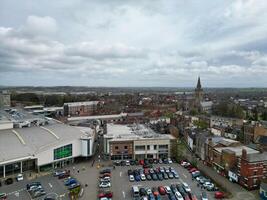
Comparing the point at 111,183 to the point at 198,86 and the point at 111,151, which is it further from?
the point at 198,86

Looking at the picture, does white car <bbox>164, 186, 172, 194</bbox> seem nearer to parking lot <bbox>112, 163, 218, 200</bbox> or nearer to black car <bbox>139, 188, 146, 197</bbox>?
parking lot <bbox>112, 163, 218, 200</bbox>

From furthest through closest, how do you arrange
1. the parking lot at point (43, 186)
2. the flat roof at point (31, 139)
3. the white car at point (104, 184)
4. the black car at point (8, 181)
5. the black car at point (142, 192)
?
the flat roof at point (31, 139), the black car at point (8, 181), the white car at point (104, 184), the parking lot at point (43, 186), the black car at point (142, 192)

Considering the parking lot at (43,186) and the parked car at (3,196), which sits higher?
the parked car at (3,196)

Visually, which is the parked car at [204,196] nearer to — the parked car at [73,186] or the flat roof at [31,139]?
the parked car at [73,186]

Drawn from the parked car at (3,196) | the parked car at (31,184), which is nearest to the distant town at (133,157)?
the parked car at (3,196)

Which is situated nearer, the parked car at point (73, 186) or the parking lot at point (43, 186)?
the parking lot at point (43, 186)

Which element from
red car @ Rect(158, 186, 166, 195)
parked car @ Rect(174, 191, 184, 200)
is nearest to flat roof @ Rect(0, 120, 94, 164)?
red car @ Rect(158, 186, 166, 195)

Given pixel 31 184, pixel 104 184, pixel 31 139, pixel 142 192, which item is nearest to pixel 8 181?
pixel 31 184

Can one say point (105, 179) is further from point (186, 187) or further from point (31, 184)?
point (186, 187)
